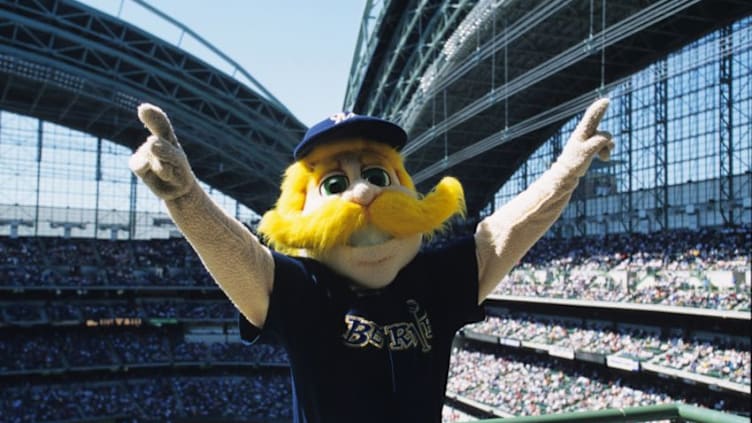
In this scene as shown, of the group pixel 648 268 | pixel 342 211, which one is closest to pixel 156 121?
pixel 342 211

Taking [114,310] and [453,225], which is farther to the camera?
[114,310]

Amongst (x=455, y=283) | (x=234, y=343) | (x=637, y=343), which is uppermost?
(x=455, y=283)

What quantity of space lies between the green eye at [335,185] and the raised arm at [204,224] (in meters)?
0.35

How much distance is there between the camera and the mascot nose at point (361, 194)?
2273 millimetres

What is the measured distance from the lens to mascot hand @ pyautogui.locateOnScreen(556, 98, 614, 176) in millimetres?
2363

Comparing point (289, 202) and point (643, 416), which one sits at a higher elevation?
point (289, 202)

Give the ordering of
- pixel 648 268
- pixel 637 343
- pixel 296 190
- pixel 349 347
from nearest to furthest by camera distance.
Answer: pixel 349 347, pixel 296 190, pixel 637 343, pixel 648 268

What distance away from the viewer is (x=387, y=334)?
7.18 ft

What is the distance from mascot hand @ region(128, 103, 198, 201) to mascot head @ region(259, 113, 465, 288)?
55 centimetres

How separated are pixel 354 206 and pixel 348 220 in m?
0.06

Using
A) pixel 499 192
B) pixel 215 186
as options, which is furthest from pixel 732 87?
pixel 215 186

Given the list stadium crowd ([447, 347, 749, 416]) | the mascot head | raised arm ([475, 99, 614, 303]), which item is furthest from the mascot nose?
stadium crowd ([447, 347, 749, 416])

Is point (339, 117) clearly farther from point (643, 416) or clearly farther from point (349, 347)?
point (643, 416)

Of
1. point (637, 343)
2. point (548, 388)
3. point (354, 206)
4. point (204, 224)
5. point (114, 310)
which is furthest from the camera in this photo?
point (114, 310)
